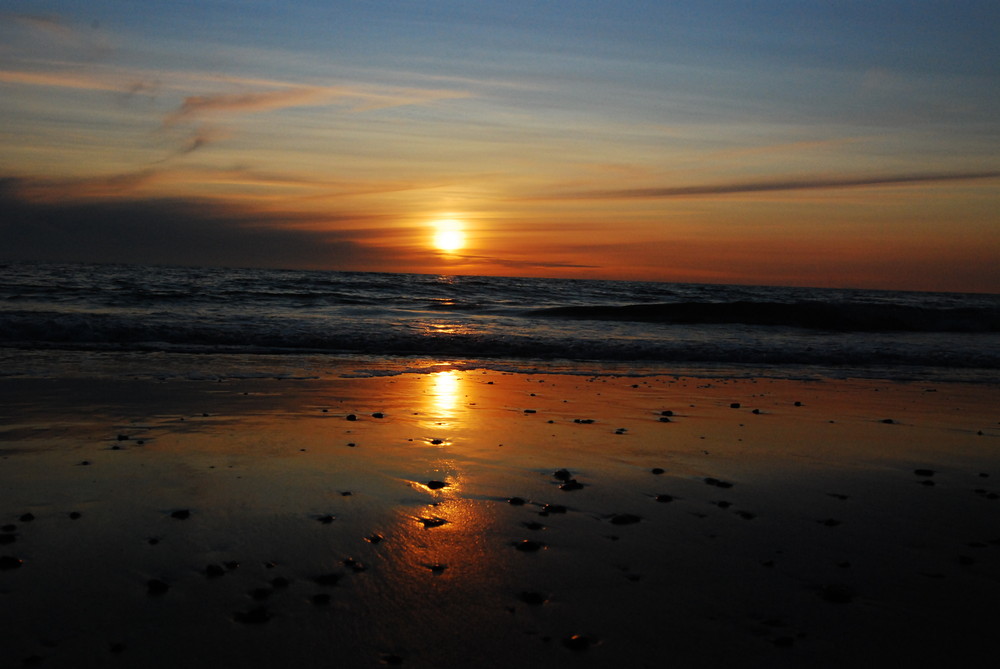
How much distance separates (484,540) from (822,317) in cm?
2602

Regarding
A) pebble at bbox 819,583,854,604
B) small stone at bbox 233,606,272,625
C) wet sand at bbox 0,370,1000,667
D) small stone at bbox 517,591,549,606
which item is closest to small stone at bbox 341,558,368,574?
wet sand at bbox 0,370,1000,667

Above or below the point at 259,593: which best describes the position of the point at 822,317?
above

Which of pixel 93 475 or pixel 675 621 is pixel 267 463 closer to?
pixel 93 475

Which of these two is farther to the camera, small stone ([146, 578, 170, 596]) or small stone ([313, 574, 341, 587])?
small stone ([313, 574, 341, 587])

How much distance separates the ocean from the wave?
9 cm

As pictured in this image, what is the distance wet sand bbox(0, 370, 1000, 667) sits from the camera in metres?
2.79

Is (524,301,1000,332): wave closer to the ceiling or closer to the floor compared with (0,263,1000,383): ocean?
closer to the ceiling

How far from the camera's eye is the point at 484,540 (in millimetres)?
3871

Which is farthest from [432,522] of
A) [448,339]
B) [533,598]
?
[448,339]

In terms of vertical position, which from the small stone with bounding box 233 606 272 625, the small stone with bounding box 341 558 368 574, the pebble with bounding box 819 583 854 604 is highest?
the pebble with bounding box 819 583 854 604

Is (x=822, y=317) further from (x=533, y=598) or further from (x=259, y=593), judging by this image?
(x=259, y=593)

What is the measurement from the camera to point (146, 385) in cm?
898

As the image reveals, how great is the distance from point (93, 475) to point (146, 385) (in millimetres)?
4496

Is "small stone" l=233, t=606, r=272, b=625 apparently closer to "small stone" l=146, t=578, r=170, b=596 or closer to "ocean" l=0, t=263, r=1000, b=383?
"small stone" l=146, t=578, r=170, b=596
